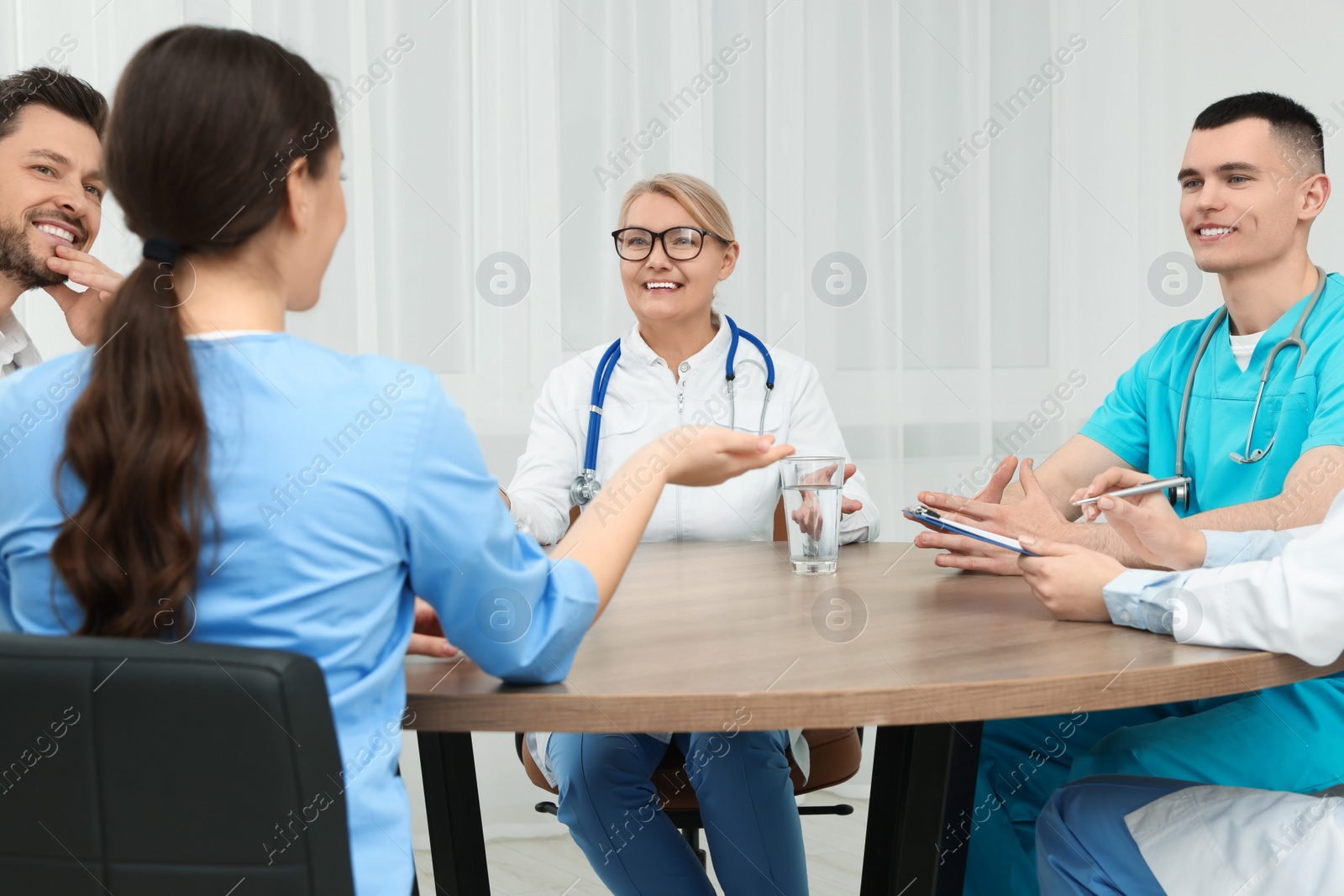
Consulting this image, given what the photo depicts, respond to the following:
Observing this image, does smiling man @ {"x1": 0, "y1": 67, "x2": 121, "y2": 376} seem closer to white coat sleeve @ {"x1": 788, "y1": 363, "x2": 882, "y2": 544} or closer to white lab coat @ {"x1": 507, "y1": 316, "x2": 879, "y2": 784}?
white lab coat @ {"x1": 507, "y1": 316, "x2": 879, "y2": 784}

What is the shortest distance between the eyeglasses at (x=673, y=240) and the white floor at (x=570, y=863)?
4.44 feet

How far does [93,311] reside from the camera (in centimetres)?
187

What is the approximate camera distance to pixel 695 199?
233 centimetres

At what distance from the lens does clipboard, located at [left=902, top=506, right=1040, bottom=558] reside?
1374 mm

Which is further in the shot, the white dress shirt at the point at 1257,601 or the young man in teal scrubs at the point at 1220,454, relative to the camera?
the young man in teal scrubs at the point at 1220,454

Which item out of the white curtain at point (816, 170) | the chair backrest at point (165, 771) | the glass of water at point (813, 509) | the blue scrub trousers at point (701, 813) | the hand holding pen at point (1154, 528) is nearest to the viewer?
the chair backrest at point (165, 771)

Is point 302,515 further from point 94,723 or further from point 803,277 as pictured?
point 803,277

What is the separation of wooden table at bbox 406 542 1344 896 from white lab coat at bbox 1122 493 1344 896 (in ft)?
0.10

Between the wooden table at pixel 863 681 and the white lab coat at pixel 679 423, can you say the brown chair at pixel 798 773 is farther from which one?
the white lab coat at pixel 679 423

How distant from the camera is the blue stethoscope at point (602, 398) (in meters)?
2.24

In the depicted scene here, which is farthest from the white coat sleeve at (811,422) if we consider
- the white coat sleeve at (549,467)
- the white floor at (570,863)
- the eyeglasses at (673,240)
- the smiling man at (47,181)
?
the smiling man at (47,181)

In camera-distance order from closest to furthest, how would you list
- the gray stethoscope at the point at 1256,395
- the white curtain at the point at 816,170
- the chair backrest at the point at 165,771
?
the chair backrest at the point at 165,771 → the gray stethoscope at the point at 1256,395 → the white curtain at the point at 816,170

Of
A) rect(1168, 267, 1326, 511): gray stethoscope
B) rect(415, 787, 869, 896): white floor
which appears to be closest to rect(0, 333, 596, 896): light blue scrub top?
rect(1168, 267, 1326, 511): gray stethoscope

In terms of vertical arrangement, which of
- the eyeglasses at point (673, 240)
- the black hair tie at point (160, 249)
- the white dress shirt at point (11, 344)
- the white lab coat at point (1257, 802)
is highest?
the black hair tie at point (160, 249)
